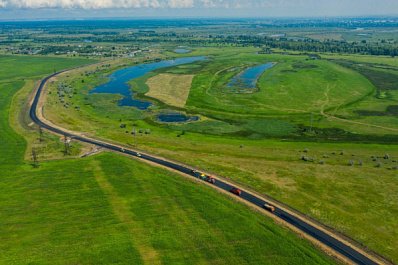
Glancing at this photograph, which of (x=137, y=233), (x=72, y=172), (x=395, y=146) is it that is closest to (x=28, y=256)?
(x=137, y=233)

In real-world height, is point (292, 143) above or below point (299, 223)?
above

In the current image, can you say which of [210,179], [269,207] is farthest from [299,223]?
[210,179]

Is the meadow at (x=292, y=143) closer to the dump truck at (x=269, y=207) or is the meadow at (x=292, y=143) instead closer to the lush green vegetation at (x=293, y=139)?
the lush green vegetation at (x=293, y=139)

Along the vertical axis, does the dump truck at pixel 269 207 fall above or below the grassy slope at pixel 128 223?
above

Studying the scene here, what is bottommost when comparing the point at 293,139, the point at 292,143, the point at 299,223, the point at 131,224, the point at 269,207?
the point at 131,224

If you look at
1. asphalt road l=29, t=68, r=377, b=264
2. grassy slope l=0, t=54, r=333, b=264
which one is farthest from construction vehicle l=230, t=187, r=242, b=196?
grassy slope l=0, t=54, r=333, b=264

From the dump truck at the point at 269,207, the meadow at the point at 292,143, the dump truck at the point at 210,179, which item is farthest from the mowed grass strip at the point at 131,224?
the meadow at the point at 292,143

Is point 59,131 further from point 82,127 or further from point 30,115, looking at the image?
point 30,115

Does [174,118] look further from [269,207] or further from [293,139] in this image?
[269,207]

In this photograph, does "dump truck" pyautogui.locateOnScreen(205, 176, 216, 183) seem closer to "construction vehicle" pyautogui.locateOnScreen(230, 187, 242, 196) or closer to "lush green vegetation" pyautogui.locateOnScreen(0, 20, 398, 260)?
"lush green vegetation" pyautogui.locateOnScreen(0, 20, 398, 260)
